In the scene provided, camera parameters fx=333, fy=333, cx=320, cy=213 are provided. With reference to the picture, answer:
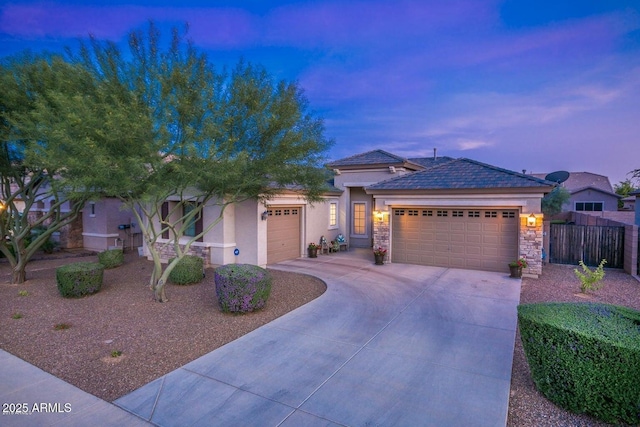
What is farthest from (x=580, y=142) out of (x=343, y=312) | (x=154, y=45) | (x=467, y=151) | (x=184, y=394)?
(x=184, y=394)

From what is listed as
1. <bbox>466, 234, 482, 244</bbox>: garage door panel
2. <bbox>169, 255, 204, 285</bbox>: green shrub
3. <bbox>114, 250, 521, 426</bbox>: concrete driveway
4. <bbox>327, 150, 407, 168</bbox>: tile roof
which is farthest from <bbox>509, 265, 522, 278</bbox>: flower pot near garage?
<bbox>169, 255, 204, 285</bbox>: green shrub

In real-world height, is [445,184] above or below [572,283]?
above

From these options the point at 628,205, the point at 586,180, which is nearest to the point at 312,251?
the point at 628,205

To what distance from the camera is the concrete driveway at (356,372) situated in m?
3.82

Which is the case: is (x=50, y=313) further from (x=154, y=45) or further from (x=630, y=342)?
(x=630, y=342)

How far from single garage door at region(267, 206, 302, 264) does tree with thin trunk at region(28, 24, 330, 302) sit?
14.9 ft

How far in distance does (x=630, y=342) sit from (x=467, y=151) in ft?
111

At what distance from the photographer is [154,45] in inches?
292

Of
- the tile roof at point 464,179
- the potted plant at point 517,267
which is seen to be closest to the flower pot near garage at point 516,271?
the potted plant at point 517,267

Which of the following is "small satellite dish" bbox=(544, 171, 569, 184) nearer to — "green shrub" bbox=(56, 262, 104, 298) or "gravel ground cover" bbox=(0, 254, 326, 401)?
"gravel ground cover" bbox=(0, 254, 326, 401)

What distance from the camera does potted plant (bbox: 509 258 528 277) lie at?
1077cm

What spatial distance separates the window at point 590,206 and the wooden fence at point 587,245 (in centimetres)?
1897

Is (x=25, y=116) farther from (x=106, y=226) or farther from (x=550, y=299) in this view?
(x=550, y=299)

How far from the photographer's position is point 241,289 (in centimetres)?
700
